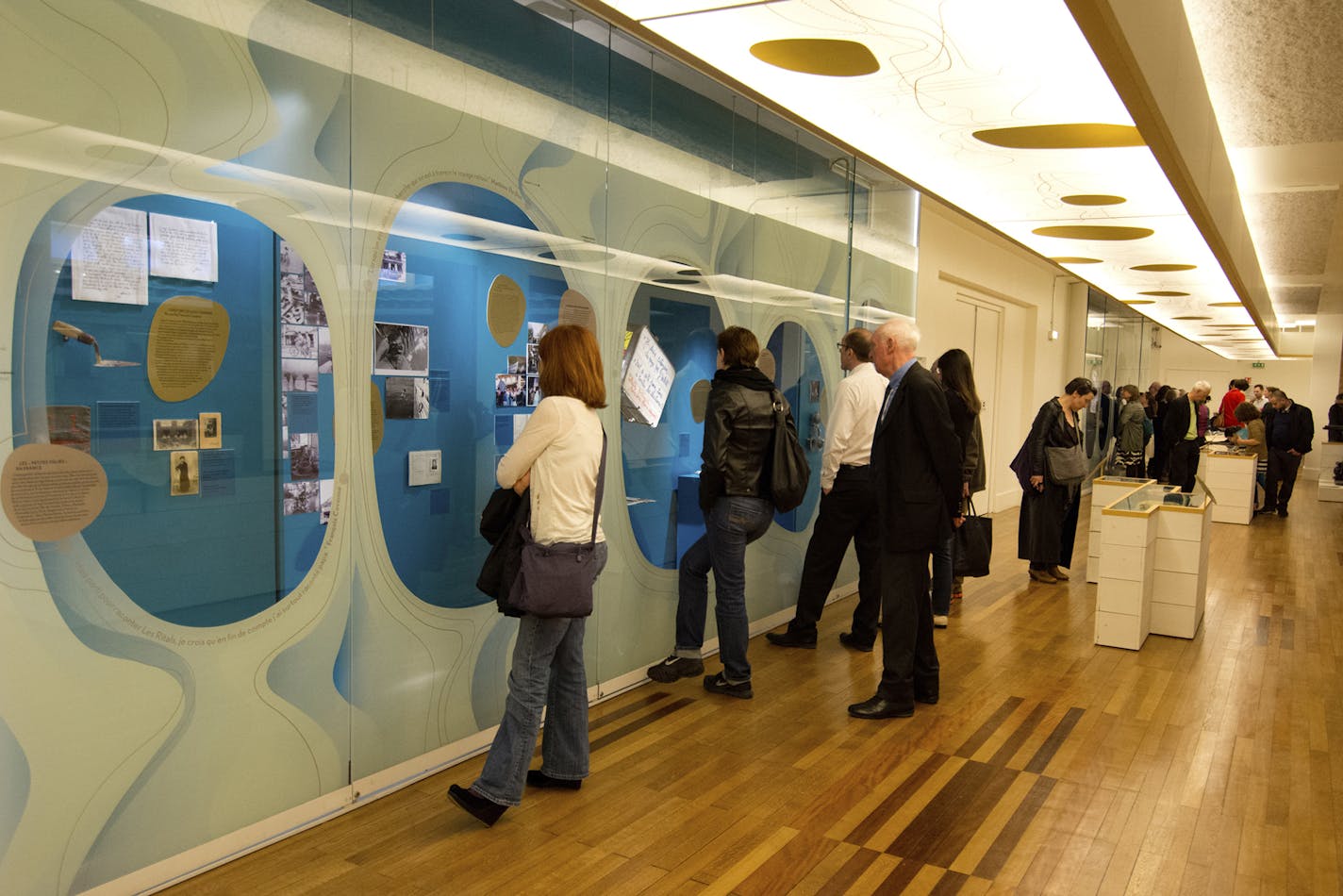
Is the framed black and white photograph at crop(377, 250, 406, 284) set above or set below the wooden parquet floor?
above

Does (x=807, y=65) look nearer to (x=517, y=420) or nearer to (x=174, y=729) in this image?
(x=517, y=420)

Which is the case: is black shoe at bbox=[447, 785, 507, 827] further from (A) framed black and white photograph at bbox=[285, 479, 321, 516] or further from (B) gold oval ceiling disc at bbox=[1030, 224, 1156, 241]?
(B) gold oval ceiling disc at bbox=[1030, 224, 1156, 241]

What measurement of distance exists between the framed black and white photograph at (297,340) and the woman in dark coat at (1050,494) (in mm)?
5621

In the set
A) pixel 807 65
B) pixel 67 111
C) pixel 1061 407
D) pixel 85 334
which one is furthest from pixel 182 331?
pixel 1061 407

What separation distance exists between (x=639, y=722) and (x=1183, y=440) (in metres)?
10.5

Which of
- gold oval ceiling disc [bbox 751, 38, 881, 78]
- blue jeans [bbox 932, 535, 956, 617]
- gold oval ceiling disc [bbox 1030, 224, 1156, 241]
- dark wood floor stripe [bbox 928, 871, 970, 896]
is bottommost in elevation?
dark wood floor stripe [bbox 928, 871, 970, 896]

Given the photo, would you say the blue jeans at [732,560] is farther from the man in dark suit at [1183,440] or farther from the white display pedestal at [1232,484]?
the white display pedestal at [1232,484]

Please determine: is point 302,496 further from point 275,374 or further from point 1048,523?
point 1048,523

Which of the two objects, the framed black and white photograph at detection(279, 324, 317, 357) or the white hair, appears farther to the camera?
the white hair

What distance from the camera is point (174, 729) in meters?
2.89

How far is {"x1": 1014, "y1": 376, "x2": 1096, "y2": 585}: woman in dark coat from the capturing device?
7609 mm

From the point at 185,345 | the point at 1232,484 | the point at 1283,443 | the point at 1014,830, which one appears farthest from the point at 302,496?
the point at 1283,443

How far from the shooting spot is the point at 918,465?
4480 millimetres

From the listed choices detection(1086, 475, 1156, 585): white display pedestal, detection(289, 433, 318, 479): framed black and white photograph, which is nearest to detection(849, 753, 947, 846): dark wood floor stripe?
detection(289, 433, 318, 479): framed black and white photograph
